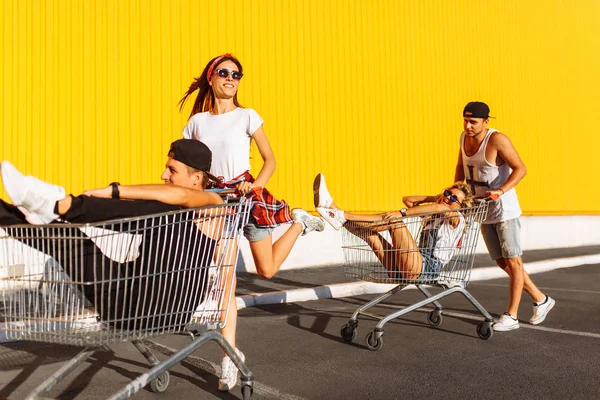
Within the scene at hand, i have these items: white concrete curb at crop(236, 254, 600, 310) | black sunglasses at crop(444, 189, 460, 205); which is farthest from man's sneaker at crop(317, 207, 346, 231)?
white concrete curb at crop(236, 254, 600, 310)

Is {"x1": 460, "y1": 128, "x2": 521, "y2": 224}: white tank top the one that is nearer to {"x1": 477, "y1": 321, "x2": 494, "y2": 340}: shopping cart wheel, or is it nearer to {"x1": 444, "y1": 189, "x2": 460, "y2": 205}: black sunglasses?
{"x1": 444, "y1": 189, "x2": 460, "y2": 205}: black sunglasses

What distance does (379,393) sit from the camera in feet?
13.0

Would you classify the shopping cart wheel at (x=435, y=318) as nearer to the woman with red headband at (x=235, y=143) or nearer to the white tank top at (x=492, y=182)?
the white tank top at (x=492, y=182)

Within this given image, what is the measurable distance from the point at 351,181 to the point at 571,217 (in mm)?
7803

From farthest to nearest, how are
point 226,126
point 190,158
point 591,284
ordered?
point 591,284 → point 226,126 → point 190,158

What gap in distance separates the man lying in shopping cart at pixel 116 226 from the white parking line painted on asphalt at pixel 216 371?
903mm

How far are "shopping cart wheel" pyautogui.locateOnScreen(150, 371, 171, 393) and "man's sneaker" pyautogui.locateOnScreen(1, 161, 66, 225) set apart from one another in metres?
1.55

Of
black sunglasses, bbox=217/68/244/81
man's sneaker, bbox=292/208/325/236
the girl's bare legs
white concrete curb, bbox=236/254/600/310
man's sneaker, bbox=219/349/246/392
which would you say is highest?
black sunglasses, bbox=217/68/244/81

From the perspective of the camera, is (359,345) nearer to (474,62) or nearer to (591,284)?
(591,284)

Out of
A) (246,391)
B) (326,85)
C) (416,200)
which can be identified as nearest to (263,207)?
(246,391)

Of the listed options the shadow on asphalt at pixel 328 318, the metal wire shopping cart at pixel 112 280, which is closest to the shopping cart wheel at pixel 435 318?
the shadow on asphalt at pixel 328 318

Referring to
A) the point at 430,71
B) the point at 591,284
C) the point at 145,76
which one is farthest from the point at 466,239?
the point at 430,71

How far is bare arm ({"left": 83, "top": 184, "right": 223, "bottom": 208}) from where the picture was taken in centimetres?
298

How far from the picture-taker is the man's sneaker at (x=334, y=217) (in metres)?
5.35
